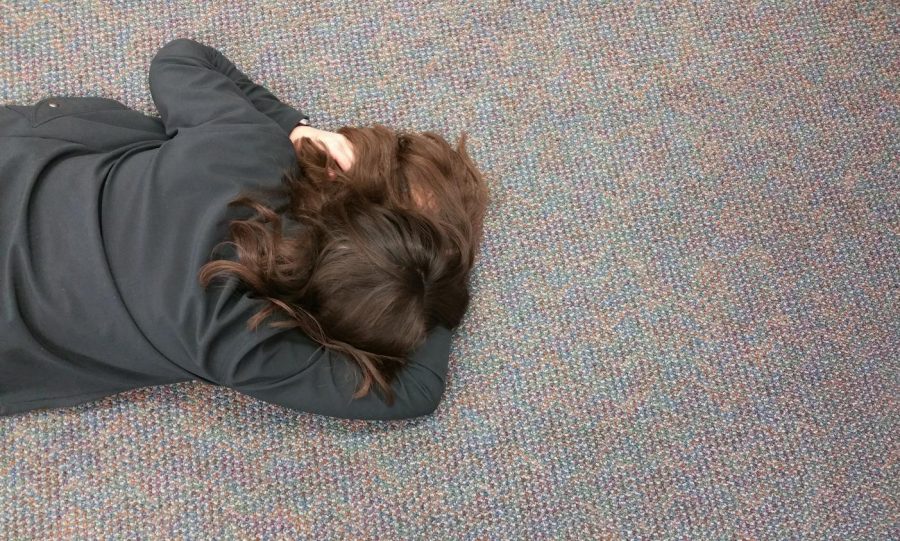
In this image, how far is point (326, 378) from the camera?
657mm

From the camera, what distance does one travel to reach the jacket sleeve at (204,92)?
675 mm

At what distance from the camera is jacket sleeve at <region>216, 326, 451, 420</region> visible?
0.62 metres

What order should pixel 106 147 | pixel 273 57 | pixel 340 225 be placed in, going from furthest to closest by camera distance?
pixel 273 57
pixel 106 147
pixel 340 225

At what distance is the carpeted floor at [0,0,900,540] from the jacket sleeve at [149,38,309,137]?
6 centimetres

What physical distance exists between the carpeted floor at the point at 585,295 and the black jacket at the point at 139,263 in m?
0.12

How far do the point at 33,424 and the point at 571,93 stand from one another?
0.75 metres

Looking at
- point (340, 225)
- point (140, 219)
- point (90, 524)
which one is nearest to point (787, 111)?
point (340, 225)

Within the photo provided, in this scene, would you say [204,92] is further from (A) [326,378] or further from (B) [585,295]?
(B) [585,295]

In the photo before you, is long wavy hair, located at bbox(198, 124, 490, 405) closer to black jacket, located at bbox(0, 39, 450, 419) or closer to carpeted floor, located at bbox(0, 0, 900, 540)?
black jacket, located at bbox(0, 39, 450, 419)

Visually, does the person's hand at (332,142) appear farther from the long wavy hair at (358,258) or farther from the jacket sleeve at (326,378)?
the jacket sleeve at (326,378)

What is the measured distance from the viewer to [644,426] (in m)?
0.78

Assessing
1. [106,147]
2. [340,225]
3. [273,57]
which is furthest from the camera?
[273,57]

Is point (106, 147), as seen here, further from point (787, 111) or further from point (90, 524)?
point (787, 111)

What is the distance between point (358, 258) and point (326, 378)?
0.15 metres
